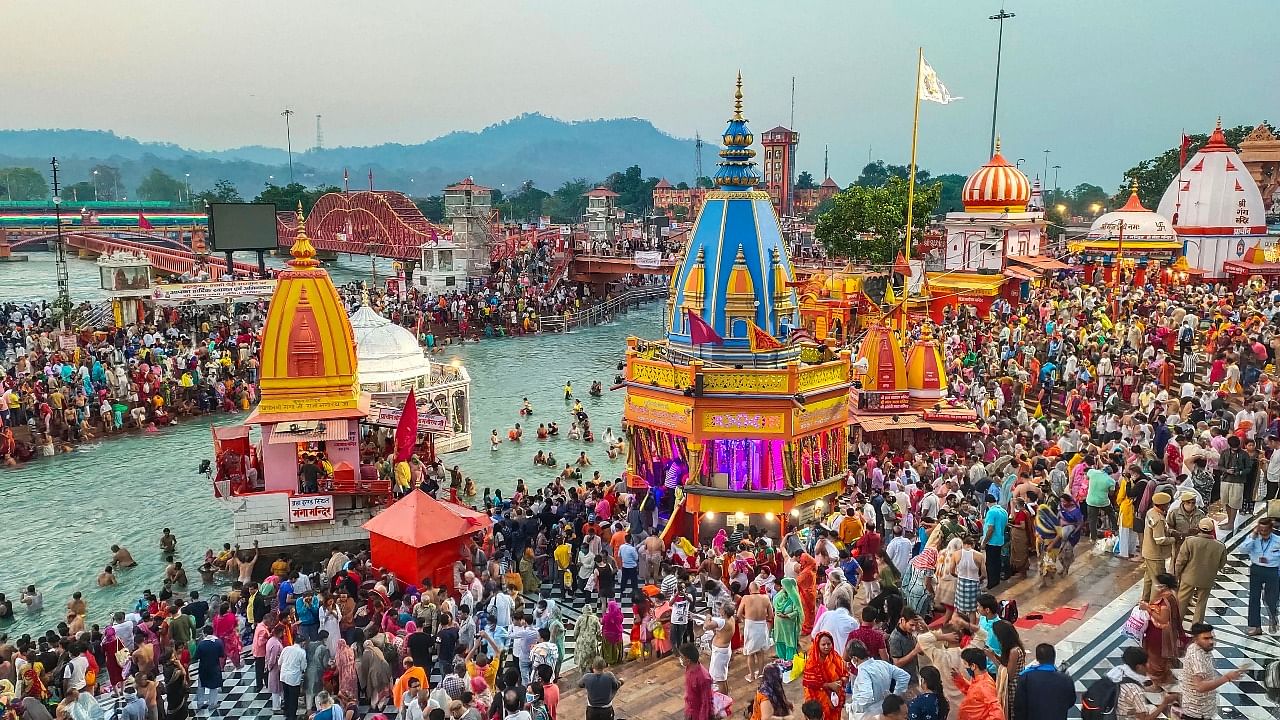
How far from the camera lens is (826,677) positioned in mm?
7688

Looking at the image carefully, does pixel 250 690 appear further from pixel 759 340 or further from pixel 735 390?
pixel 759 340

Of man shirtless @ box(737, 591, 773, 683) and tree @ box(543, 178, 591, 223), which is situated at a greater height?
tree @ box(543, 178, 591, 223)

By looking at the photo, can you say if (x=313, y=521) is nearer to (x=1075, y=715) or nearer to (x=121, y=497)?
(x=121, y=497)

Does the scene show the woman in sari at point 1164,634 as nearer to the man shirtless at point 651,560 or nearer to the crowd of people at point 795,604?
the crowd of people at point 795,604

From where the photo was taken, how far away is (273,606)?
41.6 ft

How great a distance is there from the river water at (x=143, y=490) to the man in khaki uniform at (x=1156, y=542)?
1426 cm

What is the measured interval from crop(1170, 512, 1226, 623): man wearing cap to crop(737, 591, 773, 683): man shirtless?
152 inches

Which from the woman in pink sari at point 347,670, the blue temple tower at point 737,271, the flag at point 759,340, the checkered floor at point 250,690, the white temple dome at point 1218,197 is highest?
the white temple dome at point 1218,197

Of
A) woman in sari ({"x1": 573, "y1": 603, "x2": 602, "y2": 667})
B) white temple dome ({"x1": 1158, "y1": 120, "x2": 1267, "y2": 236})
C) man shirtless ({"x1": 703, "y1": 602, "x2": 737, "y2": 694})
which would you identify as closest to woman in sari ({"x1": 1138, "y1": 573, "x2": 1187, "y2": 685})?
man shirtless ({"x1": 703, "y1": 602, "x2": 737, "y2": 694})

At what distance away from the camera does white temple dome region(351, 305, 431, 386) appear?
21828mm

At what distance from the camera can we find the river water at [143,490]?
1680 cm

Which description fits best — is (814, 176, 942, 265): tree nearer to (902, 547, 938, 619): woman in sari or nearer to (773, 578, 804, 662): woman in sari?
(902, 547, 938, 619): woman in sari

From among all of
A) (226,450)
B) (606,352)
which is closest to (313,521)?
(226,450)

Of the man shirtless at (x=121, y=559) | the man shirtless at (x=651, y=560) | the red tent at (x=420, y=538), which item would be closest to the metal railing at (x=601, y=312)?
the man shirtless at (x=121, y=559)
